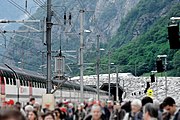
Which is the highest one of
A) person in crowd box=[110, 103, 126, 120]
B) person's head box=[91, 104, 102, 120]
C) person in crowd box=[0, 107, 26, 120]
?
person in crowd box=[0, 107, 26, 120]

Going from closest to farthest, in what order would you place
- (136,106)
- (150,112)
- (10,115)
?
(10,115) → (150,112) → (136,106)

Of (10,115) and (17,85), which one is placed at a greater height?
(17,85)

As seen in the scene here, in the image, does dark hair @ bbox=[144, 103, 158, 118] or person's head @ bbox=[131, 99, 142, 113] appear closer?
dark hair @ bbox=[144, 103, 158, 118]

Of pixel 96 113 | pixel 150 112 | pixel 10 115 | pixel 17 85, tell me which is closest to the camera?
pixel 10 115

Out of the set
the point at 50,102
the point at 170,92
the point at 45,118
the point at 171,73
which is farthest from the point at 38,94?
the point at 171,73

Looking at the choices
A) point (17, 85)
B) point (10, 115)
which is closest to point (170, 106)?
point (10, 115)

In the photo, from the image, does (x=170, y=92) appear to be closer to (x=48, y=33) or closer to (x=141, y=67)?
(x=141, y=67)

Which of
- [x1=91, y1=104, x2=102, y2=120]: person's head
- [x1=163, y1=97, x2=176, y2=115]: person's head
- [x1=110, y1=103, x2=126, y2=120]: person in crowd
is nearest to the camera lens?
[x1=91, y1=104, x2=102, y2=120]: person's head

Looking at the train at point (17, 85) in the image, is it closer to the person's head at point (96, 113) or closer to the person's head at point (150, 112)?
the person's head at point (96, 113)

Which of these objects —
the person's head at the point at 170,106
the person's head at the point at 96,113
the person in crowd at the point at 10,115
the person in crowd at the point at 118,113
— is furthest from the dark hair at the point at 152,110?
the person in crowd at the point at 118,113

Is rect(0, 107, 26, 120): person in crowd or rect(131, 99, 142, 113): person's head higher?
rect(0, 107, 26, 120): person in crowd

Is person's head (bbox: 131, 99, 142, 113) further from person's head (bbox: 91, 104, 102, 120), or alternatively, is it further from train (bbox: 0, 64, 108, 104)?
train (bbox: 0, 64, 108, 104)

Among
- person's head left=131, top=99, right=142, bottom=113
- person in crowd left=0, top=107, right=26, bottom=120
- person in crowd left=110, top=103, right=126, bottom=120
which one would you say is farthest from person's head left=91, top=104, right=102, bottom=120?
person in crowd left=110, top=103, right=126, bottom=120

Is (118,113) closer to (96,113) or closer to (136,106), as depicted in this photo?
(136,106)
